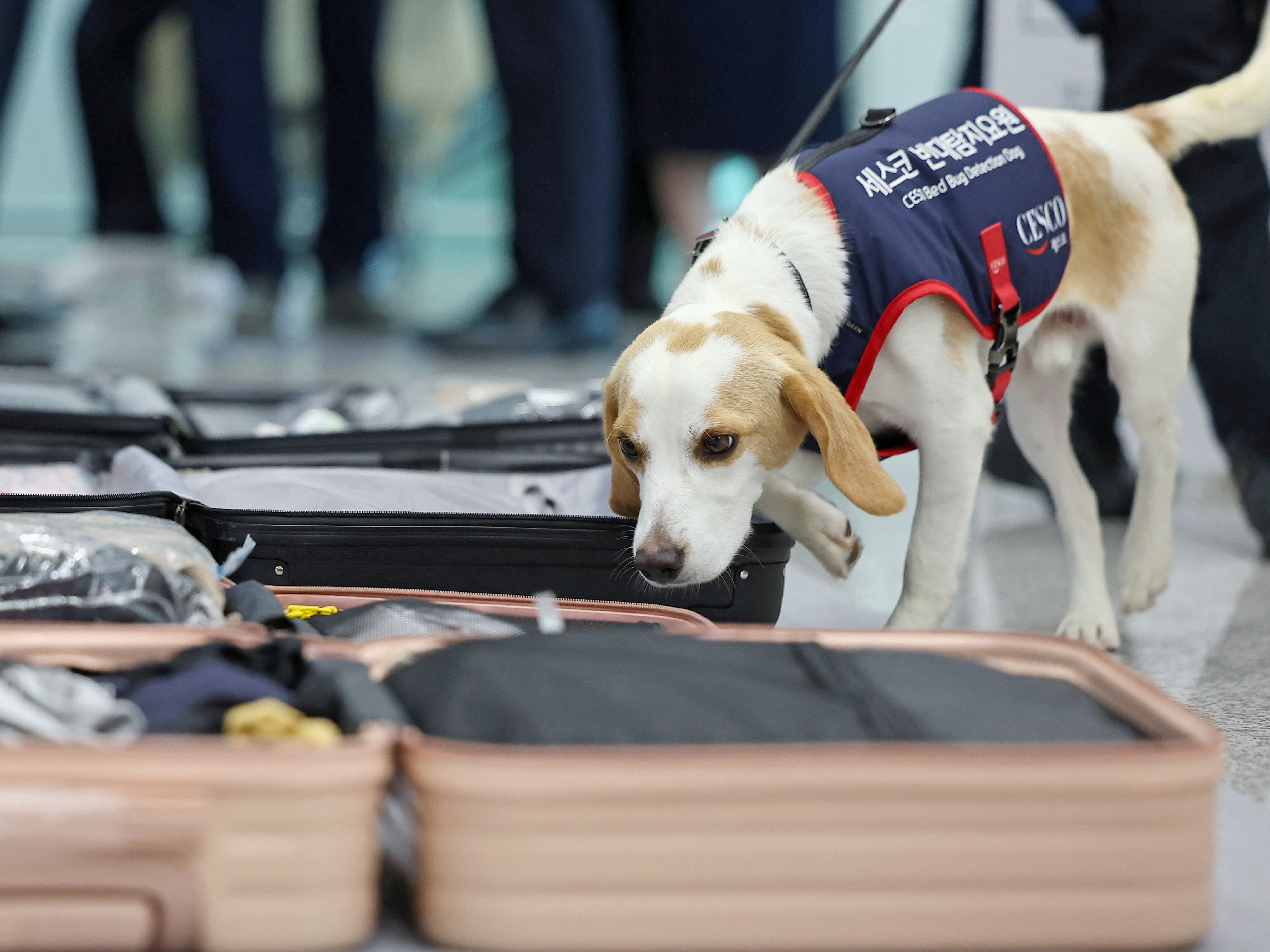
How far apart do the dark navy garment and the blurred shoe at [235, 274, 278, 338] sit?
399 centimetres

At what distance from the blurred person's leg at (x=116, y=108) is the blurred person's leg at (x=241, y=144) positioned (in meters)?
0.49

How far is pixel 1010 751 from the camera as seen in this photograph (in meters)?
1.09

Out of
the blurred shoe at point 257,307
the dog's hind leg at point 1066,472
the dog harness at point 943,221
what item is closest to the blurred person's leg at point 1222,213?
the dog's hind leg at point 1066,472

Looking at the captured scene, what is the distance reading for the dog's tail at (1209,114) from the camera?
2.22m

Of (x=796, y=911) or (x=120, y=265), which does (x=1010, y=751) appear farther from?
(x=120, y=265)

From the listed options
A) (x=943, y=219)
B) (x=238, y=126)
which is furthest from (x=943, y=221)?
(x=238, y=126)

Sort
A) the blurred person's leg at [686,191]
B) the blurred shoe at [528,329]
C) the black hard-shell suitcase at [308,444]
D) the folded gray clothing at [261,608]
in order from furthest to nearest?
the blurred person's leg at [686,191], the blurred shoe at [528,329], the black hard-shell suitcase at [308,444], the folded gray clothing at [261,608]

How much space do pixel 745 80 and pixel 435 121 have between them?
355 cm

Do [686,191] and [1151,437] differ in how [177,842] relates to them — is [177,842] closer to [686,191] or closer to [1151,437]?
[1151,437]

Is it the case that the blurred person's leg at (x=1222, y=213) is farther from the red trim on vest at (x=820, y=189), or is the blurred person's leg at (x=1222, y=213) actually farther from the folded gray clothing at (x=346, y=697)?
the folded gray clothing at (x=346, y=697)

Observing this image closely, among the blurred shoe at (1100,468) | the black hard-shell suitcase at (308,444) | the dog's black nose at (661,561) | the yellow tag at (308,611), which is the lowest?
the blurred shoe at (1100,468)

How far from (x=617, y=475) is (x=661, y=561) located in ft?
0.86

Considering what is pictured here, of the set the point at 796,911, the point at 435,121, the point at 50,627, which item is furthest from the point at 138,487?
the point at 435,121

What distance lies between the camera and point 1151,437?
2.24 m
